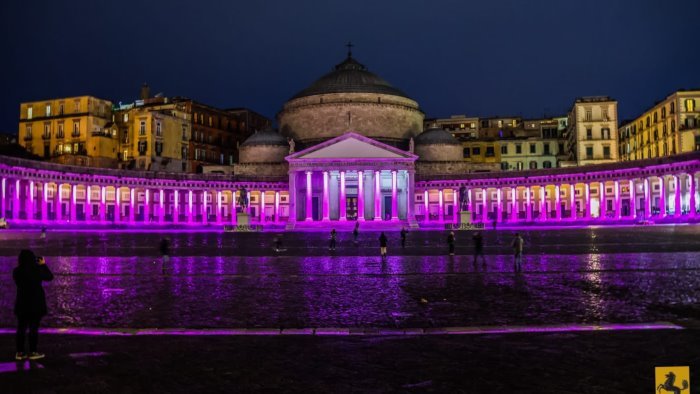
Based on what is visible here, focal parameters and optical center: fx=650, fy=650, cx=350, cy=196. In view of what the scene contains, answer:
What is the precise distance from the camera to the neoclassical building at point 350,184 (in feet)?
227

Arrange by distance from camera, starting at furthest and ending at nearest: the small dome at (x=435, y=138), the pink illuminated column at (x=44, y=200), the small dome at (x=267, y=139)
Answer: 1. the small dome at (x=267, y=139)
2. the small dome at (x=435, y=138)
3. the pink illuminated column at (x=44, y=200)

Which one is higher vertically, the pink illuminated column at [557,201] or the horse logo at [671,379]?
the pink illuminated column at [557,201]

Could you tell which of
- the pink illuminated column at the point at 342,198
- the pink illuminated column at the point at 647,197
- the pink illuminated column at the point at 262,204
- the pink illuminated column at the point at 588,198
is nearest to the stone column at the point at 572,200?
the pink illuminated column at the point at 588,198

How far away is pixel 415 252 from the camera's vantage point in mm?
34219

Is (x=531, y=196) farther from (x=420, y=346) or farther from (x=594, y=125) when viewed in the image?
(x=420, y=346)

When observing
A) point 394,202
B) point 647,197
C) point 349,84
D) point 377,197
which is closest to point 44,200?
point 377,197

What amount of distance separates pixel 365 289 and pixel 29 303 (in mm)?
9569

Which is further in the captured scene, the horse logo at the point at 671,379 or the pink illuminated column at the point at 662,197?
the pink illuminated column at the point at 662,197

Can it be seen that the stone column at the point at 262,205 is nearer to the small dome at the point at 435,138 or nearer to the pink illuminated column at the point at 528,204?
the small dome at the point at 435,138

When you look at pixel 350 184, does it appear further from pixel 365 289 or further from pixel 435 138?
pixel 365 289

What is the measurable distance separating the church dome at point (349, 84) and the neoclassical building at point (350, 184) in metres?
0.21

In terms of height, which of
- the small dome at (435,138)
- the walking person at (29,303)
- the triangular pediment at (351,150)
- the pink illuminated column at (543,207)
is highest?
the small dome at (435,138)

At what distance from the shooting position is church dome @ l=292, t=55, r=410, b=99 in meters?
93.6

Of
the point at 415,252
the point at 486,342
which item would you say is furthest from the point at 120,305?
the point at 415,252
